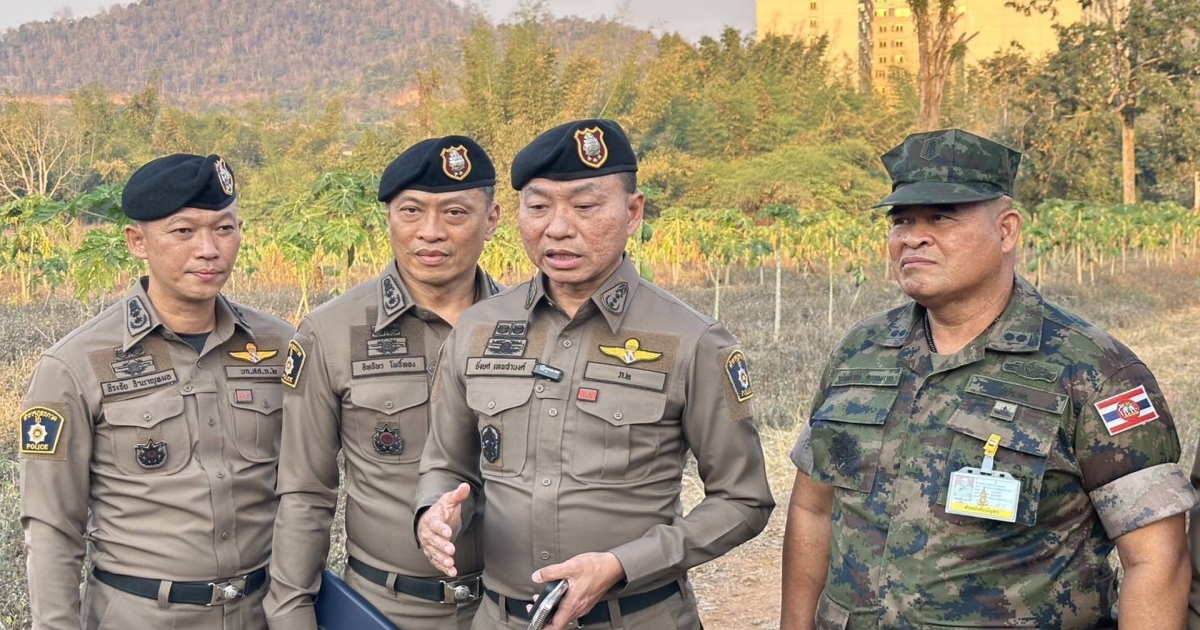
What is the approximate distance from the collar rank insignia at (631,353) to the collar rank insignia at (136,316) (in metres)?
1.19

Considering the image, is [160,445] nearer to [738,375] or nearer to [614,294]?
[614,294]

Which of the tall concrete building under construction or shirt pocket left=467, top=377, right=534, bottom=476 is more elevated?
the tall concrete building under construction

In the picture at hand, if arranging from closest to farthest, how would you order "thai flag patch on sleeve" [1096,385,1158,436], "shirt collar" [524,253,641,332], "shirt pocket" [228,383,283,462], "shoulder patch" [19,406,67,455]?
"thai flag patch on sleeve" [1096,385,1158,436] < "shirt collar" [524,253,641,332] < "shoulder patch" [19,406,67,455] < "shirt pocket" [228,383,283,462]

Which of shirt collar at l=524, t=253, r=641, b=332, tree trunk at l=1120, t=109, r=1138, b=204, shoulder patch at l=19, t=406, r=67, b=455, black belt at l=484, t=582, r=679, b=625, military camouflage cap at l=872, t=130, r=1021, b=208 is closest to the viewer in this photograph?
military camouflage cap at l=872, t=130, r=1021, b=208

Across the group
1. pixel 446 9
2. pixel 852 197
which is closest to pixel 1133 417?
pixel 852 197

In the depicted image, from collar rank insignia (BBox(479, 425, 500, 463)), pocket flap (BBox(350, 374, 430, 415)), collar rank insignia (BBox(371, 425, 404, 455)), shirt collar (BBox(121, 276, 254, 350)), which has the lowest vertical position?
collar rank insignia (BBox(371, 425, 404, 455))

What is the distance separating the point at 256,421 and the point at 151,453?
255 mm

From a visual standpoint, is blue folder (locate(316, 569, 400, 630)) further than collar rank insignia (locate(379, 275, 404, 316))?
No

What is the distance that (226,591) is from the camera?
2754 mm

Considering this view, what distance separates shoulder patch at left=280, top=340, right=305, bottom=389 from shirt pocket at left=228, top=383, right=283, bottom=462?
16 centimetres

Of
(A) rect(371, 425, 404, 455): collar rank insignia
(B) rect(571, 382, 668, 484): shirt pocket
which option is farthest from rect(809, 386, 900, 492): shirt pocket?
(A) rect(371, 425, 404, 455): collar rank insignia

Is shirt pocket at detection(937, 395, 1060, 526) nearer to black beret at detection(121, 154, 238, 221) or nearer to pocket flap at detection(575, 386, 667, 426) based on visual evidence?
pocket flap at detection(575, 386, 667, 426)

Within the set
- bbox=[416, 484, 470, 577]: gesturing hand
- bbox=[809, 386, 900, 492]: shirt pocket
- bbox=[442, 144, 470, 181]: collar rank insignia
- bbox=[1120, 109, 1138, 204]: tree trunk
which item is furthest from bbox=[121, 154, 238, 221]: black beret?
bbox=[1120, 109, 1138, 204]: tree trunk

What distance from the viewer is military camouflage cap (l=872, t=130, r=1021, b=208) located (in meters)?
2.17
